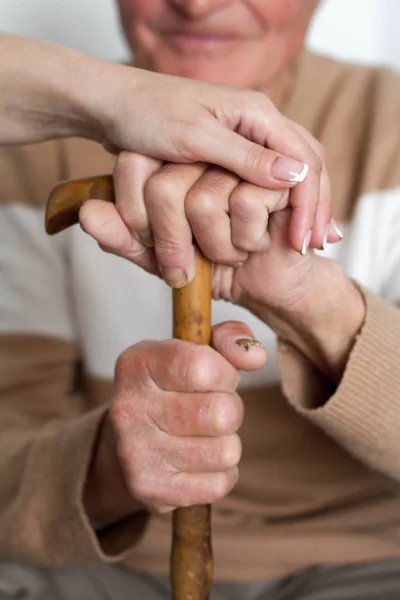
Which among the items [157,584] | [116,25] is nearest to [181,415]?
[157,584]

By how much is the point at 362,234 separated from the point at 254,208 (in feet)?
1.18

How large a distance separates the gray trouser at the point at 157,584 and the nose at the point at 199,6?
0.66 m

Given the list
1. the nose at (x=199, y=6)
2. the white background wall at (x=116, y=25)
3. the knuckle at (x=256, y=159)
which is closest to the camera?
the knuckle at (x=256, y=159)

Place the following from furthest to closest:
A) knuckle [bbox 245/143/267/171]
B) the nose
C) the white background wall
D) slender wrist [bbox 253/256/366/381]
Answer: the white background wall < the nose < slender wrist [bbox 253/256/366/381] < knuckle [bbox 245/143/267/171]

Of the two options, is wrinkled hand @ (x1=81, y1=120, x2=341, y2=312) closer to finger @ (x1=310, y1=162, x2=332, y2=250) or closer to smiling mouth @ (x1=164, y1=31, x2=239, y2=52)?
finger @ (x1=310, y1=162, x2=332, y2=250)

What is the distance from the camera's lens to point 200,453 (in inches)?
23.5

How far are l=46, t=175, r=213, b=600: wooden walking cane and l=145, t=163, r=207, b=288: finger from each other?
0.8 inches

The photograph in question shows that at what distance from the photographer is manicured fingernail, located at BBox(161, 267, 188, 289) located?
1.93 feet

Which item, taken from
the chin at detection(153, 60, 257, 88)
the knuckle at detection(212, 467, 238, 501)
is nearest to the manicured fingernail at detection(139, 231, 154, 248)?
the knuckle at detection(212, 467, 238, 501)

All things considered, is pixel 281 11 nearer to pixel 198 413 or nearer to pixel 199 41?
pixel 199 41

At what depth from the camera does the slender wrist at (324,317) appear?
0.65 meters

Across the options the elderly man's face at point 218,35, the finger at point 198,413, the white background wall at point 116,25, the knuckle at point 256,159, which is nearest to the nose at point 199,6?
the elderly man's face at point 218,35

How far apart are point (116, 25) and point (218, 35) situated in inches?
25.1

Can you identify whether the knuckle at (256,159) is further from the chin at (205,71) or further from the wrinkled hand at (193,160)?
the chin at (205,71)
